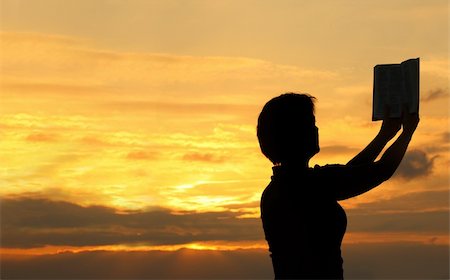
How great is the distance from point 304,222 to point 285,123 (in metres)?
0.81

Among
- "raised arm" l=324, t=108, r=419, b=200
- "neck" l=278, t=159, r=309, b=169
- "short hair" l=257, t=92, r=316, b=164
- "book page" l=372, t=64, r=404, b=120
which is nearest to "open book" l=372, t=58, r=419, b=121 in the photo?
"book page" l=372, t=64, r=404, b=120

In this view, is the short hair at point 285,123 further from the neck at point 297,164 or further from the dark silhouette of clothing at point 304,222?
the dark silhouette of clothing at point 304,222

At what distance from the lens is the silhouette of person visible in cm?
419

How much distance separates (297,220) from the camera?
4332 millimetres

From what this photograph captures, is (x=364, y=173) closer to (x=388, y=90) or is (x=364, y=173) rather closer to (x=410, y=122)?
(x=410, y=122)

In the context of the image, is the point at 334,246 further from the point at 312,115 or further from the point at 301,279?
the point at 312,115

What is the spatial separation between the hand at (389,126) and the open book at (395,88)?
39 mm

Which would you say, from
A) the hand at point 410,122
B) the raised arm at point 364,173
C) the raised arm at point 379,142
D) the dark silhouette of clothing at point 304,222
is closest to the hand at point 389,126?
the raised arm at point 379,142

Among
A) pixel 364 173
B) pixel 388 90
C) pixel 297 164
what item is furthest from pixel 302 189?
pixel 388 90

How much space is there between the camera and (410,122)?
484 centimetres

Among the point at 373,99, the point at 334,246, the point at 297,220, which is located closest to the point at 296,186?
the point at 297,220

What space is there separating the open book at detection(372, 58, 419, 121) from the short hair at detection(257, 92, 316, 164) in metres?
0.92

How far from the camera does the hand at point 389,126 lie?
507cm

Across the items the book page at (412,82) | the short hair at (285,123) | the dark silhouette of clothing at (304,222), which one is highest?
the book page at (412,82)
